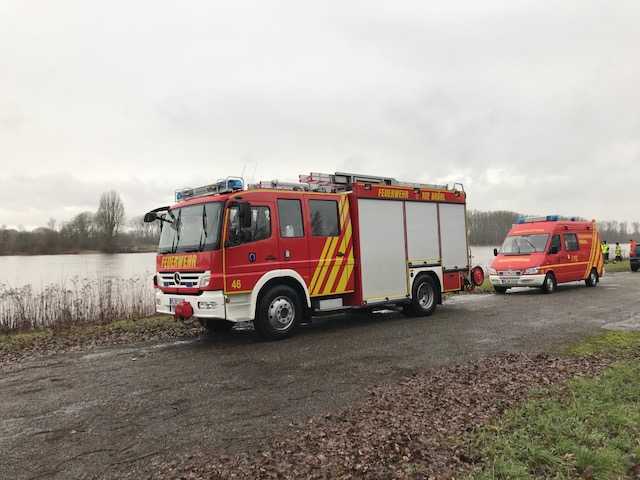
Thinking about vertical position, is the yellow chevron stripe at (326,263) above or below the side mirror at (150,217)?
below

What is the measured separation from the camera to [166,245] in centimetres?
896

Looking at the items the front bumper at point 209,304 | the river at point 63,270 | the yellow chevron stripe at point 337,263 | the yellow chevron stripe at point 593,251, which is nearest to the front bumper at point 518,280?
the yellow chevron stripe at point 593,251

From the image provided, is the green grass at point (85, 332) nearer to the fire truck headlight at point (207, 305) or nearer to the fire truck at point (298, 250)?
the fire truck at point (298, 250)

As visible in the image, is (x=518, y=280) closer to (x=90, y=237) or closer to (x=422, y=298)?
(x=422, y=298)

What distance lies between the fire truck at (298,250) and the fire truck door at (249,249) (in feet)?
0.06

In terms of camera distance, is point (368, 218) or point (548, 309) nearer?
point (368, 218)

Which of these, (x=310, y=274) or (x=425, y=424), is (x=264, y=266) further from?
(x=425, y=424)

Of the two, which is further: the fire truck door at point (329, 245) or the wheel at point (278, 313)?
the fire truck door at point (329, 245)

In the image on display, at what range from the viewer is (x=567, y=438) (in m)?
4.05

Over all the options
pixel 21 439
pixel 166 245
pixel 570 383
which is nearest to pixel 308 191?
pixel 166 245

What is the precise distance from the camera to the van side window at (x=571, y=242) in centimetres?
1706

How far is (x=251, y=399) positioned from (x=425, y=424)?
1939mm

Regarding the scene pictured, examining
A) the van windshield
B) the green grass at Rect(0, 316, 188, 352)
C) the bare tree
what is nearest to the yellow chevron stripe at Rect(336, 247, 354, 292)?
the green grass at Rect(0, 316, 188, 352)

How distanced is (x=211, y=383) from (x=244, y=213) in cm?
295
